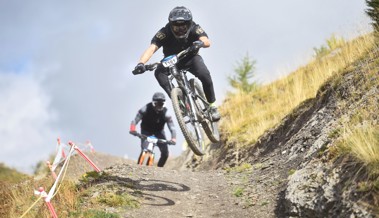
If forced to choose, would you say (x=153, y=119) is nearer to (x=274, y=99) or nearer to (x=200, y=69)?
(x=200, y=69)

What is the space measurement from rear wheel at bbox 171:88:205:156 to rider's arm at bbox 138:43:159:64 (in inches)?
25.5

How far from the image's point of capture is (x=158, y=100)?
1109cm

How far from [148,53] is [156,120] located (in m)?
4.51

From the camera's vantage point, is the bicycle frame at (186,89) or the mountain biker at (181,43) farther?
the bicycle frame at (186,89)

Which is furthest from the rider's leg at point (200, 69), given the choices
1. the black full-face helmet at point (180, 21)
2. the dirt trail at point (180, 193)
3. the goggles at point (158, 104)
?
the goggles at point (158, 104)

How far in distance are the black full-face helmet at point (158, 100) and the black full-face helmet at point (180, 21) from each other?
148 inches

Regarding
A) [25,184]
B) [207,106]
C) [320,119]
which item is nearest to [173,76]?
[207,106]

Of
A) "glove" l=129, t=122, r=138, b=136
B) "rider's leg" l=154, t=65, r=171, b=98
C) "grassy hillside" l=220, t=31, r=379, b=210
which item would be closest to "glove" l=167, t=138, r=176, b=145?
"glove" l=129, t=122, r=138, b=136

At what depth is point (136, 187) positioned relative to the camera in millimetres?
7730

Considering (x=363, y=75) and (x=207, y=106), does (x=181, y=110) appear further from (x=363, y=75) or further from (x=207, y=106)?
(x=363, y=75)

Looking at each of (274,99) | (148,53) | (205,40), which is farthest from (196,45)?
(274,99)

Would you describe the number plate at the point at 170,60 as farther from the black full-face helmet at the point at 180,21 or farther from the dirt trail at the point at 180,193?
the dirt trail at the point at 180,193

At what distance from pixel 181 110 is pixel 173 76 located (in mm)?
562

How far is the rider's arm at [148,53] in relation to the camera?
7362 mm
